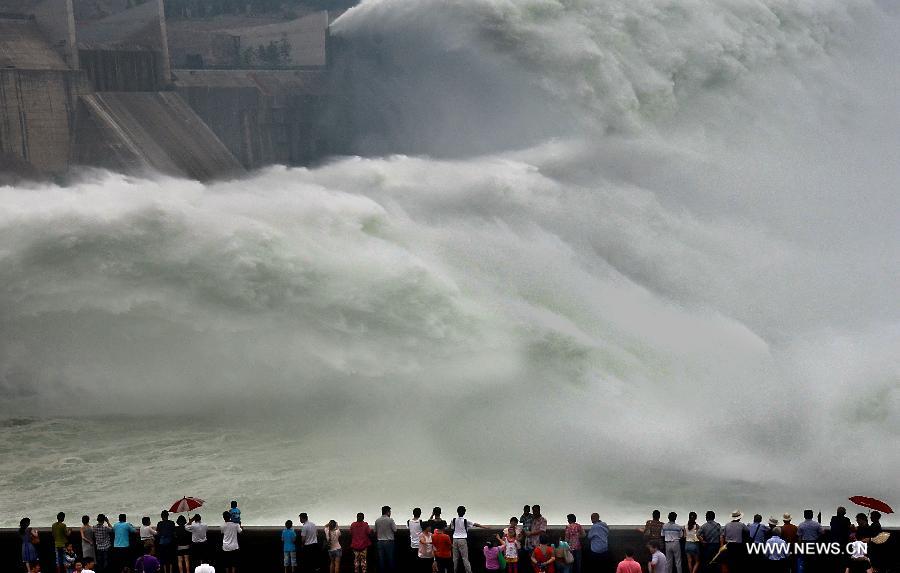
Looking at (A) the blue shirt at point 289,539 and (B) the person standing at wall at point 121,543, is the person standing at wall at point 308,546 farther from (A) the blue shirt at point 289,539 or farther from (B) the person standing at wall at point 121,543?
(B) the person standing at wall at point 121,543

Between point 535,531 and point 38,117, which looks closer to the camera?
point 535,531

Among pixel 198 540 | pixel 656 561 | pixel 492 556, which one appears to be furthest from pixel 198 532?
pixel 656 561

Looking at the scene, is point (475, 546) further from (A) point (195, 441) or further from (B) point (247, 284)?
(B) point (247, 284)

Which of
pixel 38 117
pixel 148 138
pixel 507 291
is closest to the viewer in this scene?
pixel 507 291

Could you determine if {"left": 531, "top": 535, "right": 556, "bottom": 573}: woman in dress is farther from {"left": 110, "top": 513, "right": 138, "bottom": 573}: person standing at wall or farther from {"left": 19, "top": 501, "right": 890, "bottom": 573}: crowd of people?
{"left": 110, "top": 513, "right": 138, "bottom": 573}: person standing at wall

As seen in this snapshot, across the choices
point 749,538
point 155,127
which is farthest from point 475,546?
point 155,127

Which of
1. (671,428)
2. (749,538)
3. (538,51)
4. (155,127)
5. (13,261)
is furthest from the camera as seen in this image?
(538,51)

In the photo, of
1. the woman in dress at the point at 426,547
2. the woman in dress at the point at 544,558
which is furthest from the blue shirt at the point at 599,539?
the woman in dress at the point at 426,547

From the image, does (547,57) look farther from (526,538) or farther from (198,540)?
(198,540)
